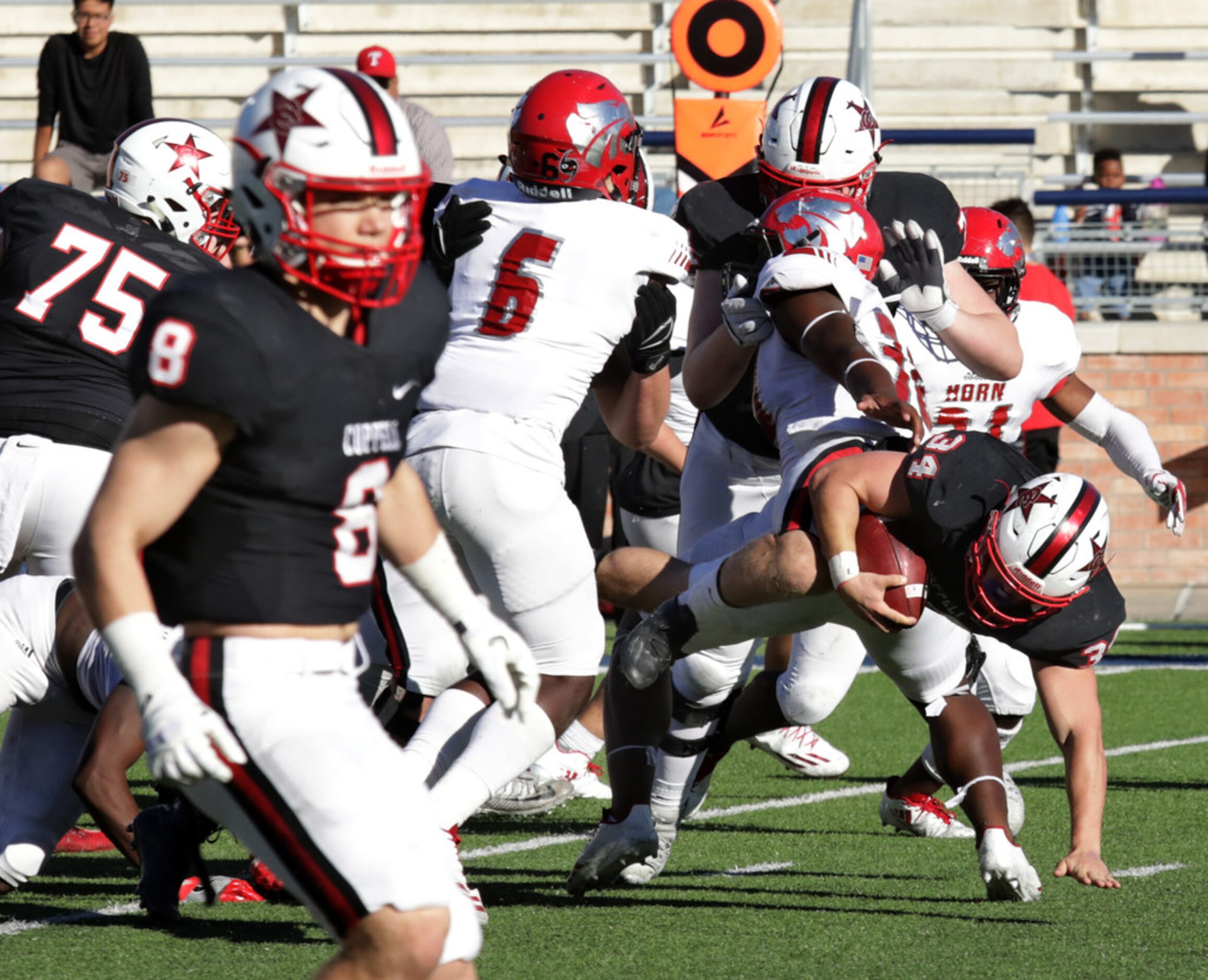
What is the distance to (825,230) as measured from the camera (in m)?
4.77

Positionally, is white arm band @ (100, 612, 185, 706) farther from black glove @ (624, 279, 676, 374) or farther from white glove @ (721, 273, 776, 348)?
white glove @ (721, 273, 776, 348)

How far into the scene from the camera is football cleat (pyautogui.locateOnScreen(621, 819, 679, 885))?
4949mm

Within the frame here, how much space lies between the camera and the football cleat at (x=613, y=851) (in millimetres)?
4688

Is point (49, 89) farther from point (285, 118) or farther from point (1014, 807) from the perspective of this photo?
point (285, 118)

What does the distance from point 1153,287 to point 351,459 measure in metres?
11.0

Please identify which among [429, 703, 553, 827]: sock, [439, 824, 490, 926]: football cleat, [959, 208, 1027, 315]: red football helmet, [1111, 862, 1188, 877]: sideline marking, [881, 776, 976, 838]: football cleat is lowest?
[881, 776, 976, 838]: football cleat

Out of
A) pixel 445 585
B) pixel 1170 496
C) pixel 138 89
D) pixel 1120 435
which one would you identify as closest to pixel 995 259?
pixel 1120 435

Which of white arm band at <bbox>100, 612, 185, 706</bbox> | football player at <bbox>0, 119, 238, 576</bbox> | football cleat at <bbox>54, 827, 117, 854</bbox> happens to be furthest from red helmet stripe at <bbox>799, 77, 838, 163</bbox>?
white arm band at <bbox>100, 612, 185, 706</bbox>

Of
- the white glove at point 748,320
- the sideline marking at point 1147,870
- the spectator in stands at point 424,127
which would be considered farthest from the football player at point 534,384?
the spectator in stands at point 424,127

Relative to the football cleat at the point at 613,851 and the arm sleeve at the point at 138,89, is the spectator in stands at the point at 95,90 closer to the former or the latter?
the arm sleeve at the point at 138,89

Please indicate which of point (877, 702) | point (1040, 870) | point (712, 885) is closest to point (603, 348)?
point (712, 885)

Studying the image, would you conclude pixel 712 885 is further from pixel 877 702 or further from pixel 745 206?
pixel 877 702

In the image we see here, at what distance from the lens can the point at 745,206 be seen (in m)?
5.34

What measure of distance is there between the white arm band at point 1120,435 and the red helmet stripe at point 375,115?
132 inches
